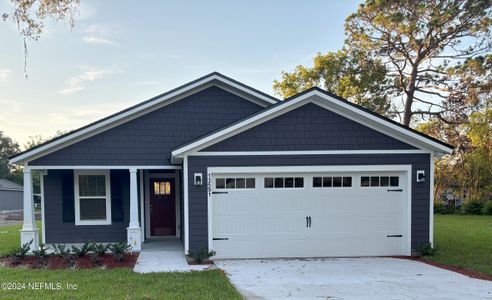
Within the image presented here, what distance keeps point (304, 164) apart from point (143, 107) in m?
4.83

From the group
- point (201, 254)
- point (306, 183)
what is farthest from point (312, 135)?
point (201, 254)

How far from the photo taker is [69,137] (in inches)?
372

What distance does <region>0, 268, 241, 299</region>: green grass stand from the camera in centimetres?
549

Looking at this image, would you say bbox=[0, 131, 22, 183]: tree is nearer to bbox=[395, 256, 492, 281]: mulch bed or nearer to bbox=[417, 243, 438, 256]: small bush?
bbox=[417, 243, 438, 256]: small bush

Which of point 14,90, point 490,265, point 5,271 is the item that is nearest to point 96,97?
point 14,90

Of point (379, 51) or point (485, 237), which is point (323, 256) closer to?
point (485, 237)

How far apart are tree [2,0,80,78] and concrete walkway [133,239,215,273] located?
4.65m

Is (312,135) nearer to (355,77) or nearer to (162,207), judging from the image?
(162,207)

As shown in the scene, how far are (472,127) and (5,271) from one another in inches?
857

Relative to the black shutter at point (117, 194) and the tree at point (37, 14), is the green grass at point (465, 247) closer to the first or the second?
the black shutter at point (117, 194)

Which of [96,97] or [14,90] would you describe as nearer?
[14,90]

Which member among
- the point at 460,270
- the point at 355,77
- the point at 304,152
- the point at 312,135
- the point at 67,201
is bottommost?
the point at 460,270

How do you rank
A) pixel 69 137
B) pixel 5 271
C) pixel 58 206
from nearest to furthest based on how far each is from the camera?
1. pixel 5 271
2. pixel 69 137
3. pixel 58 206

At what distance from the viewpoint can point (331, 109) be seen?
863cm
